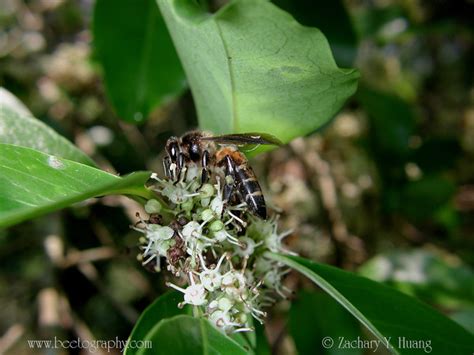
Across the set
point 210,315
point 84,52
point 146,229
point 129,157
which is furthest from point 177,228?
point 84,52

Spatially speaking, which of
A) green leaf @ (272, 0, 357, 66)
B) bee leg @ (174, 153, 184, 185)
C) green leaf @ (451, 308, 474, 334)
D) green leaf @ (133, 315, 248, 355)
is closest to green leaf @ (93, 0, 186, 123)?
green leaf @ (272, 0, 357, 66)

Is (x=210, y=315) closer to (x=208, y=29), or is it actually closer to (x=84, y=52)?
(x=208, y=29)

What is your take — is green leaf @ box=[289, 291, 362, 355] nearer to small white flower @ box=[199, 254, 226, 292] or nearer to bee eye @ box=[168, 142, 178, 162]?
small white flower @ box=[199, 254, 226, 292]

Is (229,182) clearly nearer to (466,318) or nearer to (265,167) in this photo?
(466,318)

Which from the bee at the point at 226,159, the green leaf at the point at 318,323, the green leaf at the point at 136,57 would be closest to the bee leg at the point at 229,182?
the bee at the point at 226,159

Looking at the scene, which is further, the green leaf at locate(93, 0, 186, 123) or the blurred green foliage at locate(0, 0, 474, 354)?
the blurred green foliage at locate(0, 0, 474, 354)
